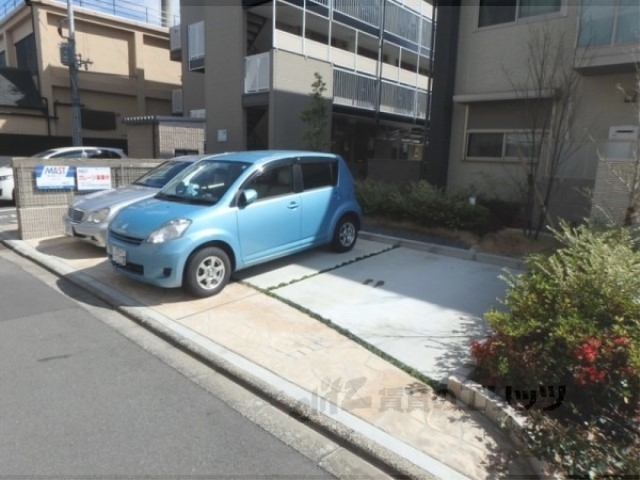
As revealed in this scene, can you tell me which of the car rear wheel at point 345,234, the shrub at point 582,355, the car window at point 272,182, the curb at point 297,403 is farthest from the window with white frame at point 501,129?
the curb at point 297,403

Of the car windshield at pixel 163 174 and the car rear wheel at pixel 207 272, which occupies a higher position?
the car windshield at pixel 163 174

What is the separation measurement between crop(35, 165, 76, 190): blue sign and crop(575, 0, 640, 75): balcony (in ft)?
32.1

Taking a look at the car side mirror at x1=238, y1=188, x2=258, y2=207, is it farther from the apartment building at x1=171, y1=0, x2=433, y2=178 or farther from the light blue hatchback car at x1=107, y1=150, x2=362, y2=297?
the apartment building at x1=171, y1=0, x2=433, y2=178

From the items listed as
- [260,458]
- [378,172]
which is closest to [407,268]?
[260,458]

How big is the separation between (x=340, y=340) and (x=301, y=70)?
39.9 ft

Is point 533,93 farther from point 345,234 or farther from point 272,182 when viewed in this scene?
point 272,182

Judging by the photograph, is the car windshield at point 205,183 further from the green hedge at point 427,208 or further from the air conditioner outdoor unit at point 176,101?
Answer: the air conditioner outdoor unit at point 176,101

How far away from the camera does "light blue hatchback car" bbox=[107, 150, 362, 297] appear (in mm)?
5172

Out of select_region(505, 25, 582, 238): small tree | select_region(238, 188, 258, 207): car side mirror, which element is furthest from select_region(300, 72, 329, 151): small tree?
select_region(238, 188, 258, 207): car side mirror

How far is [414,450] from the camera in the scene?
9.35 ft

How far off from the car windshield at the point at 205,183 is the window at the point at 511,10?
7555 mm

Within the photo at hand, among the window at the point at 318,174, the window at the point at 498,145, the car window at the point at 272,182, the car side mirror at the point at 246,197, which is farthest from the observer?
the window at the point at 498,145

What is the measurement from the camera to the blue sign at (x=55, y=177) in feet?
26.9

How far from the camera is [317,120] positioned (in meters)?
13.9
